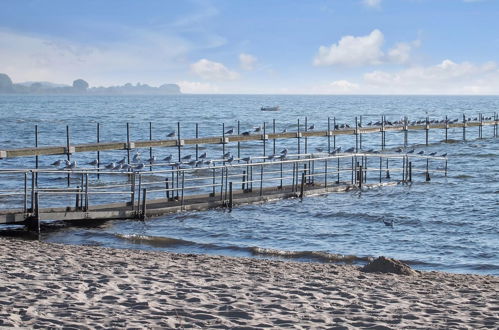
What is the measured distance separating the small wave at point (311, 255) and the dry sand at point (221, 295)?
2.39 m

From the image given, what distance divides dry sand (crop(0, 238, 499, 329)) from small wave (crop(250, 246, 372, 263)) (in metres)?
2.39

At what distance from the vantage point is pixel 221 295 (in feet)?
31.7

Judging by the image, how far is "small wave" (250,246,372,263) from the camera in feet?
51.2

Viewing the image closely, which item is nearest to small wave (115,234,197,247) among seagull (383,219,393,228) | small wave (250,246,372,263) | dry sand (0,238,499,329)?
small wave (250,246,372,263)

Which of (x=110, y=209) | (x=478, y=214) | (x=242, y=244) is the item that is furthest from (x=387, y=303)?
(x=478, y=214)

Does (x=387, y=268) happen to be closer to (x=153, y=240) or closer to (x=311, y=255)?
(x=311, y=255)

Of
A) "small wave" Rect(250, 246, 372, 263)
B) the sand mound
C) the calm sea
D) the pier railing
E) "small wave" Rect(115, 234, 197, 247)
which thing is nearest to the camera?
the sand mound

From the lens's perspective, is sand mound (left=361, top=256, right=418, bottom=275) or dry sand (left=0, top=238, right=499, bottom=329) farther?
sand mound (left=361, top=256, right=418, bottom=275)

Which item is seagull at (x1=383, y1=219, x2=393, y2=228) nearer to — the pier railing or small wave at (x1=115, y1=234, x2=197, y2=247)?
the pier railing

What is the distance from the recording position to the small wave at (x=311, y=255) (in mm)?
15617

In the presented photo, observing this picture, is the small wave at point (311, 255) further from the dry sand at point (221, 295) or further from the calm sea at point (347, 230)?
the dry sand at point (221, 295)

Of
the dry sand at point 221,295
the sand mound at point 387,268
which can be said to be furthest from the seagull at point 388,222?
the sand mound at point 387,268

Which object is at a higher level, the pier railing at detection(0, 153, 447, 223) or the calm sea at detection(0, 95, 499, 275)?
A: the pier railing at detection(0, 153, 447, 223)

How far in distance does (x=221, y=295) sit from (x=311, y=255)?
644 centimetres
